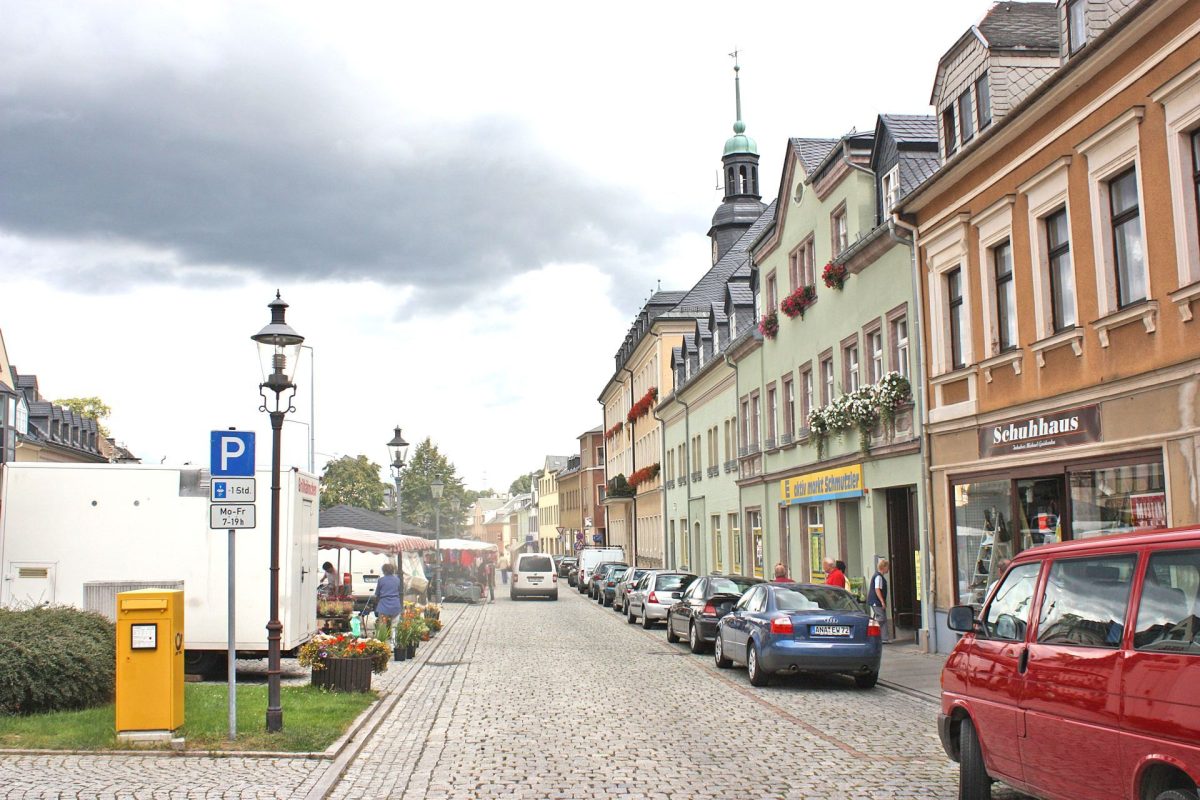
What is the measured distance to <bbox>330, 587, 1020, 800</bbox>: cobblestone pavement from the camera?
8711 mm

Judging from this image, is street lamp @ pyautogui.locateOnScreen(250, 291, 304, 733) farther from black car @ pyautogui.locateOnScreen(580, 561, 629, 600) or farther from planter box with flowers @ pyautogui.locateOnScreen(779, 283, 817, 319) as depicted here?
black car @ pyautogui.locateOnScreen(580, 561, 629, 600)

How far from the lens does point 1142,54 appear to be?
13.2 meters

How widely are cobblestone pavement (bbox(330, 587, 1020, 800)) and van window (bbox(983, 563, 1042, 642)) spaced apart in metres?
1.53

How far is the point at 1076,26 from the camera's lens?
49.0ft

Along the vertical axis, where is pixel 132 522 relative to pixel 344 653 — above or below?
above

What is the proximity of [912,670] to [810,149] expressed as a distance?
1473cm

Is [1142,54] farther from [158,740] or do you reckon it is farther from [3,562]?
[3,562]

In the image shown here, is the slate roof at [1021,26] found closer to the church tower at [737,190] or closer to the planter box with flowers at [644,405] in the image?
the planter box with flowers at [644,405]

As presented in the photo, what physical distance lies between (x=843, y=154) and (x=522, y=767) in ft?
57.2

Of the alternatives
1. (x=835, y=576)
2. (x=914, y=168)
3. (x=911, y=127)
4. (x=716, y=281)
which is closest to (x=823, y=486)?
(x=835, y=576)

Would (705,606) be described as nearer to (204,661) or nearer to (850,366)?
(850,366)

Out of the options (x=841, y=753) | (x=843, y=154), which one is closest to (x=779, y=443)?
(x=843, y=154)

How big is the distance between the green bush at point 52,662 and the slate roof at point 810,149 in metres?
19.7

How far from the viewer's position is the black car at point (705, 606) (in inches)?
829
